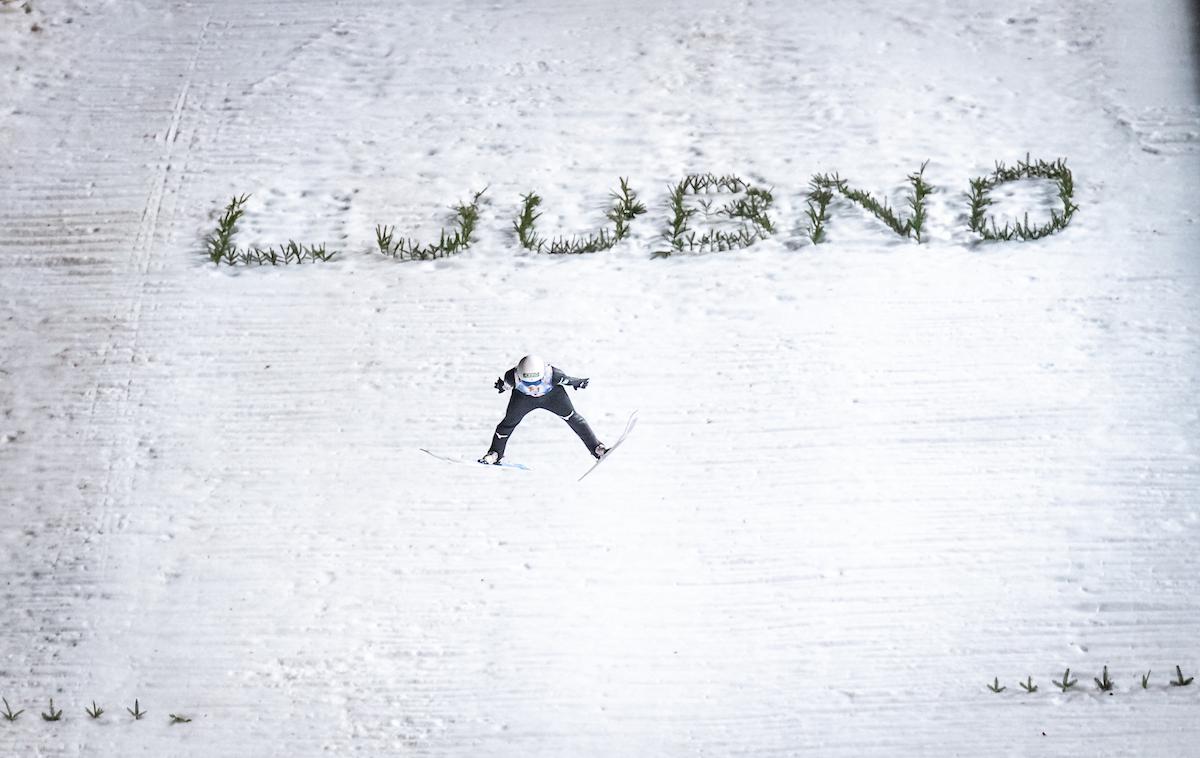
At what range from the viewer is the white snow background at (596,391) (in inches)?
242

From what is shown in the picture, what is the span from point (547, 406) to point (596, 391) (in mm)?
499

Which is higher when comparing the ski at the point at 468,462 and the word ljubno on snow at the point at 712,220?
the word ljubno on snow at the point at 712,220

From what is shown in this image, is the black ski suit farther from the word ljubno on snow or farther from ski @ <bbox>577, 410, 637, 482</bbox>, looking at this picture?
the word ljubno on snow

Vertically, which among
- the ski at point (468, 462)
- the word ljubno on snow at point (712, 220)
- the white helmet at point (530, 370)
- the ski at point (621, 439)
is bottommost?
the ski at point (468, 462)

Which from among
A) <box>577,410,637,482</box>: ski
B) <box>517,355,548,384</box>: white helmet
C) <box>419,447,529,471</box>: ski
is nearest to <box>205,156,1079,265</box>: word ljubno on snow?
<box>577,410,637,482</box>: ski

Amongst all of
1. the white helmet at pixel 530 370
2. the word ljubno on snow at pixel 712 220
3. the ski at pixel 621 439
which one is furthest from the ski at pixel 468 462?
the word ljubno on snow at pixel 712 220

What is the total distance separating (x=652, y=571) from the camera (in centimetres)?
646

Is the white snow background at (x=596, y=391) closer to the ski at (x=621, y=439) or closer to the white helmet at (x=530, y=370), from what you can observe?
the ski at (x=621, y=439)

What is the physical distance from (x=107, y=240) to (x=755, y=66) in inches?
159

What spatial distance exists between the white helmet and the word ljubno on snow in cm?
154

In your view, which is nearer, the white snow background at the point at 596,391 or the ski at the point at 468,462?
the white snow background at the point at 596,391

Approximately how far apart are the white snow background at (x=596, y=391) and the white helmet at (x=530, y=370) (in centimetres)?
62

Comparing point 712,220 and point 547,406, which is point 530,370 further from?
point 712,220

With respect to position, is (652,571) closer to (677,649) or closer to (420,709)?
(677,649)
